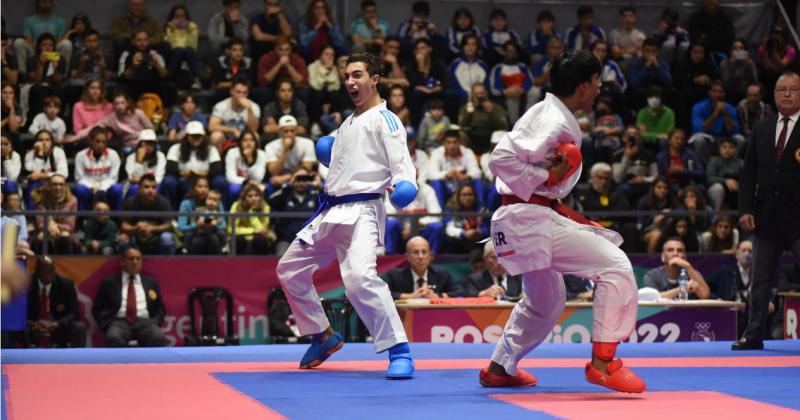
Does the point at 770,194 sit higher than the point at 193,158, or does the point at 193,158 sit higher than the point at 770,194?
the point at 193,158

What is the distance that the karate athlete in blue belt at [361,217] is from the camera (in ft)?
18.7

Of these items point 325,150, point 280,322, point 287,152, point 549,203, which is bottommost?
point 280,322

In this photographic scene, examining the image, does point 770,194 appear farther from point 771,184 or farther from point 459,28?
point 459,28

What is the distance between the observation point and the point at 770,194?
7.08m

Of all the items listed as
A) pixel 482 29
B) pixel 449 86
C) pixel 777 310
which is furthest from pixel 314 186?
pixel 482 29

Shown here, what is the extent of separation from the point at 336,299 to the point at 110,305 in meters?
1.99

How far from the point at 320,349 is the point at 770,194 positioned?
9.60 feet

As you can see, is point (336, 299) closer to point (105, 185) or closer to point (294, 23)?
point (105, 185)

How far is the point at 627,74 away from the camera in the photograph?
15.2m

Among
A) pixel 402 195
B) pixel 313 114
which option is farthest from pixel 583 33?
pixel 402 195

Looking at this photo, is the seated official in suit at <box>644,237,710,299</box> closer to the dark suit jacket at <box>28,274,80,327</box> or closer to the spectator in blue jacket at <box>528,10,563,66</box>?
the dark suit jacket at <box>28,274,80,327</box>

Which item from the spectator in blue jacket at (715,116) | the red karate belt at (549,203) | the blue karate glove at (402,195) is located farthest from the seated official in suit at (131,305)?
the spectator in blue jacket at (715,116)

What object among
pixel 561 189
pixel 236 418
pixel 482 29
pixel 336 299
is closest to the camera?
pixel 236 418

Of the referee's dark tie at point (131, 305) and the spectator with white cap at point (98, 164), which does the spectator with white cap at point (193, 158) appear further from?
the referee's dark tie at point (131, 305)
